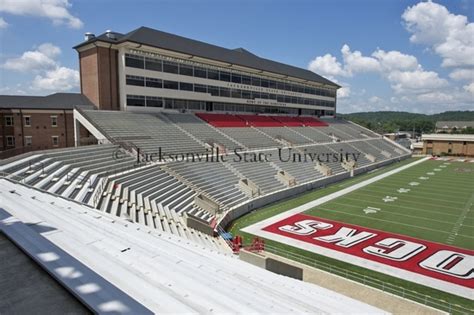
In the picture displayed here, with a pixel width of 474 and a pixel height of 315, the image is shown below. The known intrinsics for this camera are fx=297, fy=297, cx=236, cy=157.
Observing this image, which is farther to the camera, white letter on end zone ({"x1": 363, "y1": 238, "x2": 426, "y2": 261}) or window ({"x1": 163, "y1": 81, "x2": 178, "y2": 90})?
window ({"x1": 163, "y1": 81, "x2": 178, "y2": 90})

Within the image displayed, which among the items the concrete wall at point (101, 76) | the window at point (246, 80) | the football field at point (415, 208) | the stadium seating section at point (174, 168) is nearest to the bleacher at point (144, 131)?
the stadium seating section at point (174, 168)

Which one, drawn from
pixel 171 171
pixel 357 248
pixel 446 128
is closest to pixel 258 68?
pixel 171 171

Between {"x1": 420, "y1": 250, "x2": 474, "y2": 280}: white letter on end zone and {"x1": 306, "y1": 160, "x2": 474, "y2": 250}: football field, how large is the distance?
1.52 metres

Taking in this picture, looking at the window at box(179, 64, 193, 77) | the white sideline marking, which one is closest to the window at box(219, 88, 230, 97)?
the window at box(179, 64, 193, 77)

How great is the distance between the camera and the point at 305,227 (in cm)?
1675

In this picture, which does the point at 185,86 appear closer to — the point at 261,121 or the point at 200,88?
the point at 200,88

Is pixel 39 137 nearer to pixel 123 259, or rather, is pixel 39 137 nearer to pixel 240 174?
pixel 240 174

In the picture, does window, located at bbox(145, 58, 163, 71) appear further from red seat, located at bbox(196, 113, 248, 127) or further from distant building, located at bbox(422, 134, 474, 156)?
distant building, located at bbox(422, 134, 474, 156)

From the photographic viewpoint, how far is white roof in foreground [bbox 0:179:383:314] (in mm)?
3904

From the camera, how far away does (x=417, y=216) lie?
61.6ft

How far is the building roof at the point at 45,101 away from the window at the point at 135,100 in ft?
10.5

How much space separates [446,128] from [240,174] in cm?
17079

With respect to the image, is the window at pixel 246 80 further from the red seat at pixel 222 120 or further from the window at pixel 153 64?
the window at pixel 153 64

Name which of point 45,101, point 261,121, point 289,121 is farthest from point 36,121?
point 289,121
